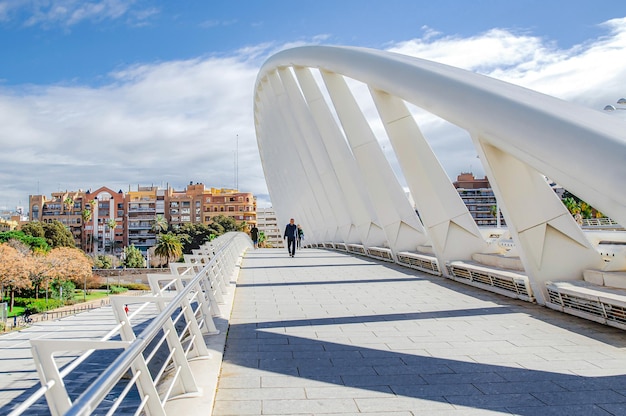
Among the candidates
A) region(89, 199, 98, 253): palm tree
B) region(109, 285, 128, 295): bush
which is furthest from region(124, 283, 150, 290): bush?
region(89, 199, 98, 253): palm tree

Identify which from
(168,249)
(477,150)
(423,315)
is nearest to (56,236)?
(168,249)

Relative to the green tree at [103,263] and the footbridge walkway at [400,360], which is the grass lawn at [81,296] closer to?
the green tree at [103,263]

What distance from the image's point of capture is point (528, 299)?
23.5 feet

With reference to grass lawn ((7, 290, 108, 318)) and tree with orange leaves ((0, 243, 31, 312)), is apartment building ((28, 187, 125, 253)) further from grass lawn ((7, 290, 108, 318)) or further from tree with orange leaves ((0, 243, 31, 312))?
tree with orange leaves ((0, 243, 31, 312))

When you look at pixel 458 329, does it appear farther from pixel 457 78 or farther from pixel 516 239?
pixel 457 78

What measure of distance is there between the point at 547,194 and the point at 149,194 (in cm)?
10805

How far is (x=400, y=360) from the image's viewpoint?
4.48 metres

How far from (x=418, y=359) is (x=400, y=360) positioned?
0.16 m

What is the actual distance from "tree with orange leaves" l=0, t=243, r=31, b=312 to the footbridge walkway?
44.1 metres

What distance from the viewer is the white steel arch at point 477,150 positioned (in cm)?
483

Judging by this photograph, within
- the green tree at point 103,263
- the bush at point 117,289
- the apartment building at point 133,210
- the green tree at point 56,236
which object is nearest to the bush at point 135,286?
the bush at point 117,289

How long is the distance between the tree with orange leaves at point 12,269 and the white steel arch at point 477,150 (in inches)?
1475

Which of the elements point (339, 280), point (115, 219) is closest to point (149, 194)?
point (115, 219)

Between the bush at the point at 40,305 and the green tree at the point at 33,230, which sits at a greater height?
the green tree at the point at 33,230
